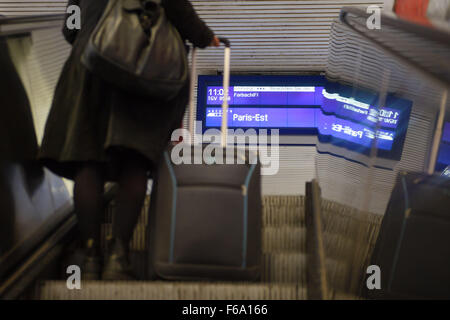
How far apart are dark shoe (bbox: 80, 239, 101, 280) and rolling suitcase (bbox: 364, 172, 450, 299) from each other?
111cm

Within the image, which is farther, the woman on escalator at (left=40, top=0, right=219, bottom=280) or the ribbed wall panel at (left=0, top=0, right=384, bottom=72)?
the ribbed wall panel at (left=0, top=0, right=384, bottom=72)

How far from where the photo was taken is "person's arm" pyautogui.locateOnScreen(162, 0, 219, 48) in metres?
2.39

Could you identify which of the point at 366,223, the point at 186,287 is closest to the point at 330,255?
the point at 366,223

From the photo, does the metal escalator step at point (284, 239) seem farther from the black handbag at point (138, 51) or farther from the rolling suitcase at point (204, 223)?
the black handbag at point (138, 51)

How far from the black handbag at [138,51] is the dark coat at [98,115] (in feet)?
0.54

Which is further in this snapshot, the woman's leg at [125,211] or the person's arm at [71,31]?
the person's arm at [71,31]

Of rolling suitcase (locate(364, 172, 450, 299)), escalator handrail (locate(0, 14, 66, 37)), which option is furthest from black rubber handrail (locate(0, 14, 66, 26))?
rolling suitcase (locate(364, 172, 450, 299))

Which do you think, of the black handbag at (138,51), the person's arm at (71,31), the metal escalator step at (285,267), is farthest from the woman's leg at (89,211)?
the metal escalator step at (285,267)

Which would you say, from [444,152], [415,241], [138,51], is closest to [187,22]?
[138,51]

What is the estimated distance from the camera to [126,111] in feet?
7.65

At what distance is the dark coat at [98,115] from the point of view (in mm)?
2326

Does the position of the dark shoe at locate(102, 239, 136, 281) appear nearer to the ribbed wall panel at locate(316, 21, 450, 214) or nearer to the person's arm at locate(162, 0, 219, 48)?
the person's arm at locate(162, 0, 219, 48)

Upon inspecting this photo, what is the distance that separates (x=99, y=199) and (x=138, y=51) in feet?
2.18

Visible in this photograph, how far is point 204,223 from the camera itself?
2383 mm
